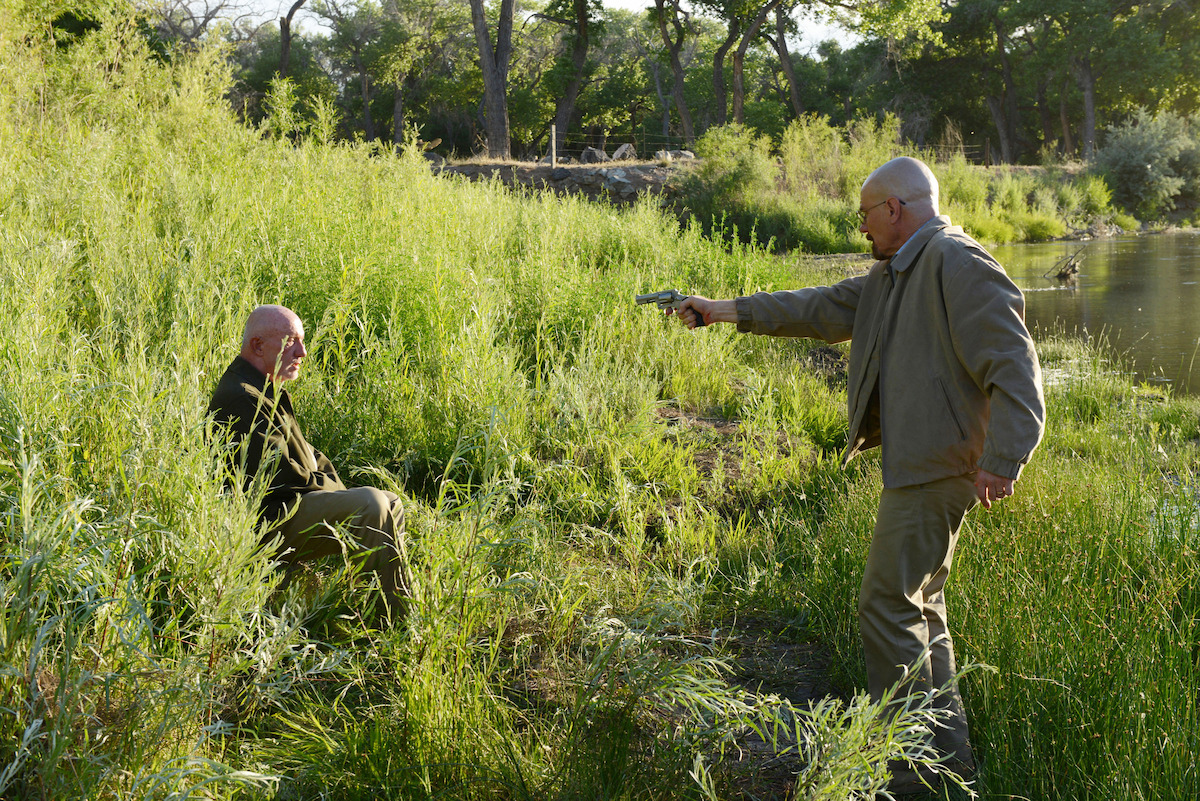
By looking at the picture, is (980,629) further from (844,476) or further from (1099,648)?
(844,476)

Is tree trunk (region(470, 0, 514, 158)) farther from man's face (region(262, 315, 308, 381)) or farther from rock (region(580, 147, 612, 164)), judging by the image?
man's face (region(262, 315, 308, 381))

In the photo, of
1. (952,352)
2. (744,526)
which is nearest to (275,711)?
(952,352)

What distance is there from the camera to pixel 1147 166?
31.0 meters

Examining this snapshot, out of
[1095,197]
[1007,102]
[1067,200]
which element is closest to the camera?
[1067,200]

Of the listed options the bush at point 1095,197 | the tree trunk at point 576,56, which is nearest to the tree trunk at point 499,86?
the tree trunk at point 576,56

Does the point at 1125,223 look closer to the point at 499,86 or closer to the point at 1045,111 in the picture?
the point at 1045,111

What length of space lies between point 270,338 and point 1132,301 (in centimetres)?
1492

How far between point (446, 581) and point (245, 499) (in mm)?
731

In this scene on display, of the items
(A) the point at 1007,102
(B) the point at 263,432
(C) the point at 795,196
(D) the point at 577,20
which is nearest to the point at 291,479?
(B) the point at 263,432

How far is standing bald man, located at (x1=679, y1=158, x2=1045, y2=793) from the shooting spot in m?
2.62

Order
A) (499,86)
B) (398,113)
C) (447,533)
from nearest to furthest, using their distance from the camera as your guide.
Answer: (447,533)
(499,86)
(398,113)

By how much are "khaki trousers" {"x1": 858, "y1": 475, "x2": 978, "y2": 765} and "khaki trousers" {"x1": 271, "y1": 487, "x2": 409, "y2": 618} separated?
1658mm

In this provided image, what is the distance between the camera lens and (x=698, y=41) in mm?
56594

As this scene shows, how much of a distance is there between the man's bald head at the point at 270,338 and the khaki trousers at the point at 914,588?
238cm
